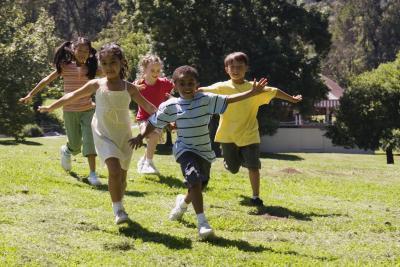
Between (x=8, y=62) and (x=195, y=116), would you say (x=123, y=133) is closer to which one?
(x=195, y=116)

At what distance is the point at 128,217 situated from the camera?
264 inches

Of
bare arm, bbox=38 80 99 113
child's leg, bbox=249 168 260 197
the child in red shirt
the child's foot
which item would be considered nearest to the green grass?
the child's foot

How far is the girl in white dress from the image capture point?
21.4ft

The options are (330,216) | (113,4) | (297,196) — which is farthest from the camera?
(113,4)

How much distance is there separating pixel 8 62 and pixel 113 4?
46975mm

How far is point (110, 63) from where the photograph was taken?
21.4 feet

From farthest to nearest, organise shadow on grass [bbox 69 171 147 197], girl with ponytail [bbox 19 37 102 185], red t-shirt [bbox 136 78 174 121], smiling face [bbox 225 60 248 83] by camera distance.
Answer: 1. red t-shirt [bbox 136 78 174 121]
2. girl with ponytail [bbox 19 37 102 185]
3. shadow on grass [bbox 69 171 147 197]
4. smiling face [bbox 225 60 248 83]

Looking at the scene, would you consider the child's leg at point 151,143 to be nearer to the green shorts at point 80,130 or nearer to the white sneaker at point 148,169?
the white sneaker at point 148,169

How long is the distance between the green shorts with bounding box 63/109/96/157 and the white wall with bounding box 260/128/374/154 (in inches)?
1460

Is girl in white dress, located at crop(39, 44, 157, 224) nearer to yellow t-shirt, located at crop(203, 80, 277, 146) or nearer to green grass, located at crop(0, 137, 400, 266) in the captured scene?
green grass, located at crop(0, 137, 400, 266)

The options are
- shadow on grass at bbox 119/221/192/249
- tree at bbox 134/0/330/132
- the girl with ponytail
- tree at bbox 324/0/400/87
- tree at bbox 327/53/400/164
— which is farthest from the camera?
tree at bbox 324/0/400/87

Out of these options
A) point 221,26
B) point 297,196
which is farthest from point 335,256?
point 221,26

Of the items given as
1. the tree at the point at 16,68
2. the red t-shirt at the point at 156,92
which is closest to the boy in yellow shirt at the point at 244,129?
the red t-shirt at the point at 156,92

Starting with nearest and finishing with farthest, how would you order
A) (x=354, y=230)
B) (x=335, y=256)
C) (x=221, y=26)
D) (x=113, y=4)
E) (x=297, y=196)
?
(x=335, y=256), (x=354, y=230), (x=297, y=196), (x=221, y=26), (x=113, y=4)
